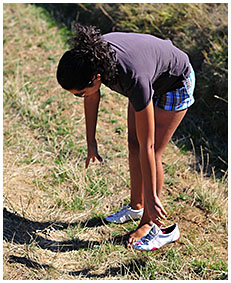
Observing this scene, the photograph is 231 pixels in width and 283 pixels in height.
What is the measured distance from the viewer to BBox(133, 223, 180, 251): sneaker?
2.83m

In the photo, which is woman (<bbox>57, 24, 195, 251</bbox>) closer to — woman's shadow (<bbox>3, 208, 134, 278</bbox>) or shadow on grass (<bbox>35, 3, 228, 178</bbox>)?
woman's shadow (<bbox>3, 208, 134, 278</bbox>)

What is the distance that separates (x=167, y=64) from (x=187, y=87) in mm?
256

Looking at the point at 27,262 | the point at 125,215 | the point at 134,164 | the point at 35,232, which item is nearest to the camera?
the point at 27,262

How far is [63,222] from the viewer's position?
3.15 m

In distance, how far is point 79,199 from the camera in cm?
333

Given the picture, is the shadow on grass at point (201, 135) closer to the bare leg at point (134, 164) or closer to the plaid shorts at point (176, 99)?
the bare leg at point (134, 164)

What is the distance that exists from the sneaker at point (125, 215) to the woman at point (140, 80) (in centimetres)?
27

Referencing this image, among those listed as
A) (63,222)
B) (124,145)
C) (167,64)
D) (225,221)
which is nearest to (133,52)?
(167,64)

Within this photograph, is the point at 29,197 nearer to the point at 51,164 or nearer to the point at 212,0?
the point at 51,164

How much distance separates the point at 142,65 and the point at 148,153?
1.62 ft

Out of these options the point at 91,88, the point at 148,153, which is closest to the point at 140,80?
the point at 91,88

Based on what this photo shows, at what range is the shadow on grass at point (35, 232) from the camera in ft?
9.45

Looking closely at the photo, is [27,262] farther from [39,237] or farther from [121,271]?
[121,271]

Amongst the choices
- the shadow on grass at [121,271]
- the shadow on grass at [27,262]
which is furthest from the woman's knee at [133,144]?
the shadow on grass at [27,262]
